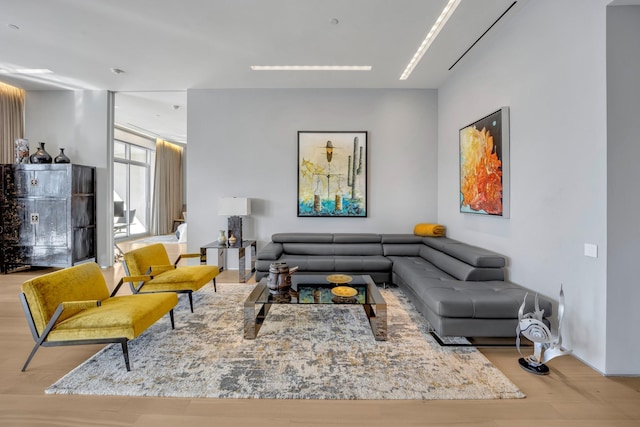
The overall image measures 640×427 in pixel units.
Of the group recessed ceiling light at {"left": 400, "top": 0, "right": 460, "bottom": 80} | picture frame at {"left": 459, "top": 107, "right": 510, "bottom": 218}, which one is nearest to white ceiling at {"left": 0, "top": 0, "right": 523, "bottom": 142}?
recessed ceiling light at {"left": 400, "top": 0, "right": 460, "bottom": 80}

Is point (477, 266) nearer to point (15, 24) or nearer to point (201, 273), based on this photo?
point (201, 273)

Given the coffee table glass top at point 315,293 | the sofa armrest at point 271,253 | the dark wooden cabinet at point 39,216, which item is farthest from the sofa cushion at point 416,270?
the dark wooden cabinet at point 39,216

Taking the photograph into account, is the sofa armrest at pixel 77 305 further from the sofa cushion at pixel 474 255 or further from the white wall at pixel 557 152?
the white wall at pixel 557 152

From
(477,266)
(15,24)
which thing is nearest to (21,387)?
(15,24)

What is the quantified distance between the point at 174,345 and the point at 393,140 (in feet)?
14.7

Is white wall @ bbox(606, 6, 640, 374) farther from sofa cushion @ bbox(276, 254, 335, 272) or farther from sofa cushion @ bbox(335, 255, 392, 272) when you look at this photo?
sofa cushion @ bbox(276, 254, 335, 272)

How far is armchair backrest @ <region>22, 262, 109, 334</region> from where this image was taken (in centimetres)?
219

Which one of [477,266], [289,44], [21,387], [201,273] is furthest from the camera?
[289,44]

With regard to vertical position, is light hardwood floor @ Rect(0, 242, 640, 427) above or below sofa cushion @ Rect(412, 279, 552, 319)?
below

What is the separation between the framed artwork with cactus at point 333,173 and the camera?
5.20m

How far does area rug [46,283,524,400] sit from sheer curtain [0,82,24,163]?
5.18 meters

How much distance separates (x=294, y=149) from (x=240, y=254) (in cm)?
207

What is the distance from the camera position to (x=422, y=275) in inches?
Result: 135

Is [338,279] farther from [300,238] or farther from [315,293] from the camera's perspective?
[300,238]
